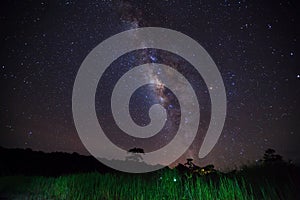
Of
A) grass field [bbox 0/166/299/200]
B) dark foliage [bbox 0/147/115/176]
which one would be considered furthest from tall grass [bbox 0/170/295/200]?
dark foliage [bbox 0/147/115/176]

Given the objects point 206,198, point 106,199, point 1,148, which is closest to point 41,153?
point 1,148

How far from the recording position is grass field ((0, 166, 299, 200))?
2.82 meters

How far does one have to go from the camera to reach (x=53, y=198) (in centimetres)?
351

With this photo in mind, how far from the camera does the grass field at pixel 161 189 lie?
2816 millimetres

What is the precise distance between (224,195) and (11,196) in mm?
2921

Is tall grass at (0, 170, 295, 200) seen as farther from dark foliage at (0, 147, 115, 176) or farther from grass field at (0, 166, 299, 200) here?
dark foliage at (0, 147, 115, 176)

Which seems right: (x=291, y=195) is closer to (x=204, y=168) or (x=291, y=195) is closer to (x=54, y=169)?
(x=204, y=168)

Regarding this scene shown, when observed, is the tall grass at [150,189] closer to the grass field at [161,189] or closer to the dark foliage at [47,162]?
the grass field at [161,189]

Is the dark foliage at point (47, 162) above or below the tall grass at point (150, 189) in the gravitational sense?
above

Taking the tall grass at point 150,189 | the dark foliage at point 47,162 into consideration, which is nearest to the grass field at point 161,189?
the tall grass at point 150,189

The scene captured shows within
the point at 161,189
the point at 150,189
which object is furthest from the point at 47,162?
the point at 161,189

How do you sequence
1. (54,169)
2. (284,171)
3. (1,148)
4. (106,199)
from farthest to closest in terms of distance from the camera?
(1,148), (54,169), (284,171), (106,199)

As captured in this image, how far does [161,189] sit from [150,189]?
0.15 metres

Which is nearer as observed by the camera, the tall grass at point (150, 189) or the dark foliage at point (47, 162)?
the tall grass at point (150, 189)
